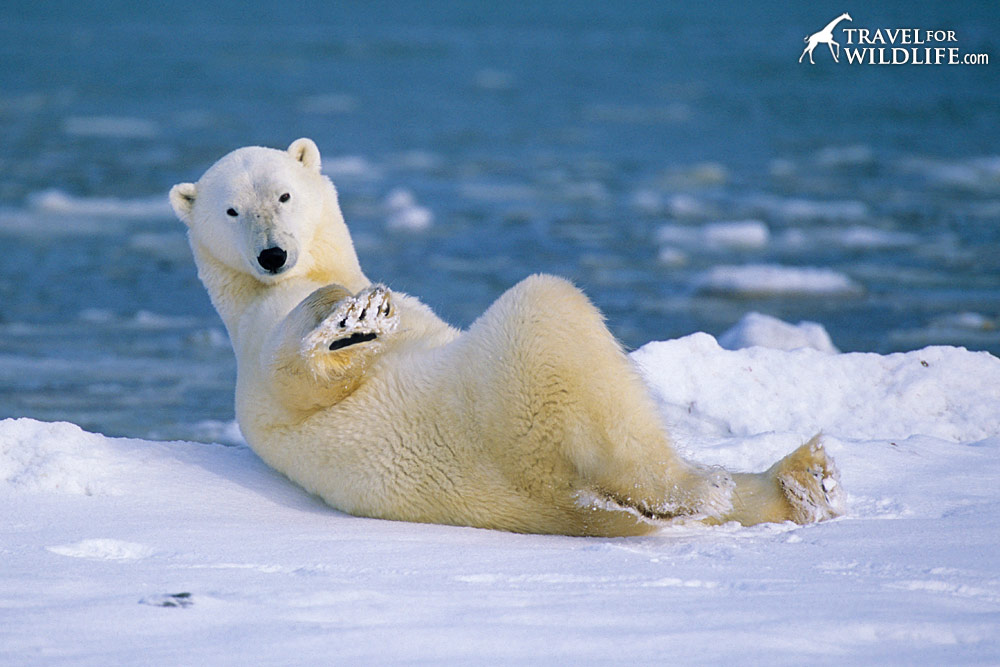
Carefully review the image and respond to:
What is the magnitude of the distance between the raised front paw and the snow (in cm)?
46

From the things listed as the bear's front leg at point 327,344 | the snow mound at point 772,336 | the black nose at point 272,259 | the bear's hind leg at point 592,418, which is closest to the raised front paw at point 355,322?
the bear's front leg at point 327,344

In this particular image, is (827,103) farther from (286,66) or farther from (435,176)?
(286,66)

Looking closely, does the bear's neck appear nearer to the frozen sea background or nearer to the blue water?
the frozen sea background

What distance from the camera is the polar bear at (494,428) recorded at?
3.00 m

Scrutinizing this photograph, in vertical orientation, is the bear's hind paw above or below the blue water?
below

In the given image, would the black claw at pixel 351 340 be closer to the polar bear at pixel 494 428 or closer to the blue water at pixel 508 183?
the polar bear at pixel 494 428

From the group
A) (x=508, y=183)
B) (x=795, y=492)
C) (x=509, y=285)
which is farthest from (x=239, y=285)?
(x=508, y=183)

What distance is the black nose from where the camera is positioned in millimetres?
3699

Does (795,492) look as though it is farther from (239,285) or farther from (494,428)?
(239,285)

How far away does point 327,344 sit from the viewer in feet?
10.3

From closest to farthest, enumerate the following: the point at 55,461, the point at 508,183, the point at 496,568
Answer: the point at 496,568 → the point at 55,461 → the point at 508,183

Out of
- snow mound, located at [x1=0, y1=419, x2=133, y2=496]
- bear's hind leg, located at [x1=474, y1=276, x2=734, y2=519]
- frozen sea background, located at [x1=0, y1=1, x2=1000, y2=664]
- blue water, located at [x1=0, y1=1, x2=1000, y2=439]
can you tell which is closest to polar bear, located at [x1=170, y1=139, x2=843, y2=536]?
bear's hind leg, located at [x1=474, y1=276, x2=734, y2=519]

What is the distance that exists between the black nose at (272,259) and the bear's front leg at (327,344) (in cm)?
36

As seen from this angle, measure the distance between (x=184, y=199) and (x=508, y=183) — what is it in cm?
834
